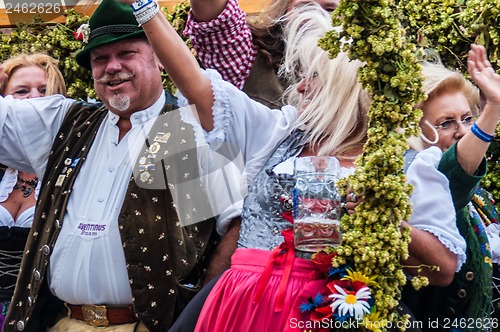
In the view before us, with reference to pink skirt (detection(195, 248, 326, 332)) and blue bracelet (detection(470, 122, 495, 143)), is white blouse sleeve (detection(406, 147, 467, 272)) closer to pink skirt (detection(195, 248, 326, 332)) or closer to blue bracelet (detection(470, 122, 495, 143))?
blue bracelet (detection(470, 122, 495, 143))

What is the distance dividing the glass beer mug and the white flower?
195 mm

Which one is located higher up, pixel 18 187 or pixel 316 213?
pixel 316 213

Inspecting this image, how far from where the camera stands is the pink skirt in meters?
2.50

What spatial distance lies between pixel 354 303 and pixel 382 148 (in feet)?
1.43

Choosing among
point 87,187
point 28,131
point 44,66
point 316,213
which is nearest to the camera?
point 316,213

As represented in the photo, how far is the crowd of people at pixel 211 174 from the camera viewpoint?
2682 mm

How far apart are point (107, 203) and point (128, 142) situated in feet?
0.92

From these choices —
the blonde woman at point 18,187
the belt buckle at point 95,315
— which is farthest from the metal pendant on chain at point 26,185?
the belt buckle at point 95,315

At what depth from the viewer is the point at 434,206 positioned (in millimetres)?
2680

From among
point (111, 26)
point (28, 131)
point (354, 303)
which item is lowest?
point (354, 303)

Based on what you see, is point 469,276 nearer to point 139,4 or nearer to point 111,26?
point 139,4

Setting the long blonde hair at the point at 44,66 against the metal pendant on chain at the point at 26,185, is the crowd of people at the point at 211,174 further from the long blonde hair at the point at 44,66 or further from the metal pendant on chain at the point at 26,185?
the long blonde hair at the point at 44,66

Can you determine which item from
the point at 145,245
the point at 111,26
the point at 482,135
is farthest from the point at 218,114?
the point at 111,26

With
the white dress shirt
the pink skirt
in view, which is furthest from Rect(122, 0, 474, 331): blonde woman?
the white dress shirt
